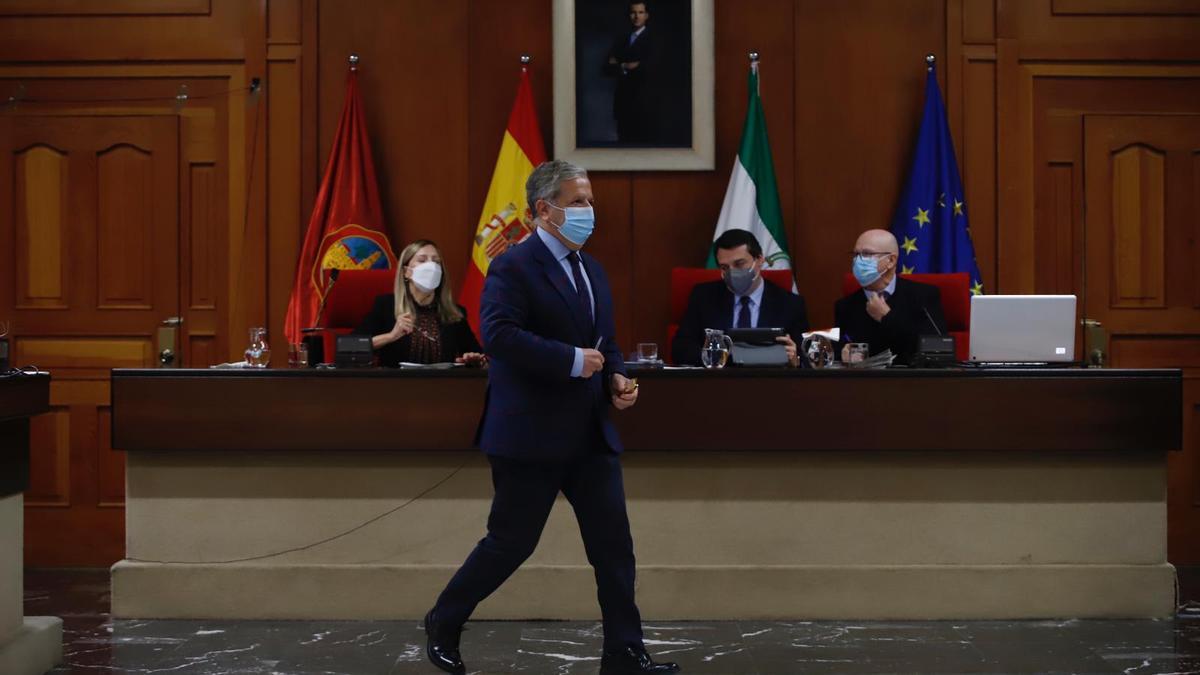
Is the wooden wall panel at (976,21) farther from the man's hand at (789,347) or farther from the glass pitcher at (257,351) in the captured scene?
the glass pitcher at (257,351)

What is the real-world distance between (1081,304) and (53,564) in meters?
4.86

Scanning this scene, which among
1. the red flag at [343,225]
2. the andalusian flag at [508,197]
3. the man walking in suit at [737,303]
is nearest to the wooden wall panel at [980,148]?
the man walking in suit at [737,303]

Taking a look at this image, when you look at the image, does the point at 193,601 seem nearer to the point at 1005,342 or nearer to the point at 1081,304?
the point at 1005,342

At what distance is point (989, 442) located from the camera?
423 cm

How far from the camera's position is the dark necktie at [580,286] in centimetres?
339

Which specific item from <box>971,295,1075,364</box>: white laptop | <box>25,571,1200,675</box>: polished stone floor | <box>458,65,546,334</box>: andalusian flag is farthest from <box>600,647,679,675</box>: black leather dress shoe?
<box>458,65,546,334</box>: andalusian flag

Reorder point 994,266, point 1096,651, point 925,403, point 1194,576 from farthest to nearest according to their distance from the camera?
point 994,266 < point 1194,576 < point 925,403 < point 1096,651

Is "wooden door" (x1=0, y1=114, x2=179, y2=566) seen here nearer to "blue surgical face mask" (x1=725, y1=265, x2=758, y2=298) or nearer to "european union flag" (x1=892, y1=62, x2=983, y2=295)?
"blue surgical face mask" (x1=725, y1=265, x2=758, y2=298)

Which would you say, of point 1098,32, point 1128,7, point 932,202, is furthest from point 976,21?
point 932,202

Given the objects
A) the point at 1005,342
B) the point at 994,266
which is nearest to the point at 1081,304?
the point at 994,266

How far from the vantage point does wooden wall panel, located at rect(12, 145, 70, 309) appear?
5.79 metres

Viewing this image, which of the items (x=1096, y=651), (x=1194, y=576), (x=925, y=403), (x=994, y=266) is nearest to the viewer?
(x=1096, y=651)

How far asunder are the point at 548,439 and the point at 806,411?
1.26 m

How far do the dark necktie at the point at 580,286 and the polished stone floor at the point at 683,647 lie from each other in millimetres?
1073
